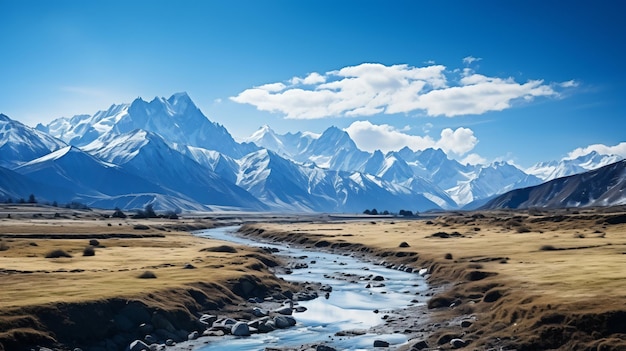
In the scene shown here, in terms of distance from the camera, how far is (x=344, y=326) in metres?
44.9

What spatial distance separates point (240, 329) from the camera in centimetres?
4222

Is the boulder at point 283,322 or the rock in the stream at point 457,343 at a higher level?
the rock in the stream at point 457,343

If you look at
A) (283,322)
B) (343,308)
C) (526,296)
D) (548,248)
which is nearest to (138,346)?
(283,322)

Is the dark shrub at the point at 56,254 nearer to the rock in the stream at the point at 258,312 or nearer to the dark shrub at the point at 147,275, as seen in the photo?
the dark shrub at the point at 147,275

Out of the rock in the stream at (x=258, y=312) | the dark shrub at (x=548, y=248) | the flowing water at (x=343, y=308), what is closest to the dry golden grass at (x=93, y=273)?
the rock in the stream at (x=258, y=312)

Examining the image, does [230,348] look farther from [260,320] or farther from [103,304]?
[103,304]

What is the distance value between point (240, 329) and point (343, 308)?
1346 centimetres

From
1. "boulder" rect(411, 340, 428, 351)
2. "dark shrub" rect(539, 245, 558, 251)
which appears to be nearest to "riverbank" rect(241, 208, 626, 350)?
"dark shrub" rect(539, 245, 558, 251)

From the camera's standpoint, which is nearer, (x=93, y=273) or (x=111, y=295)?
(x=111, y=295)

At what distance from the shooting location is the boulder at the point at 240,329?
4203 cm

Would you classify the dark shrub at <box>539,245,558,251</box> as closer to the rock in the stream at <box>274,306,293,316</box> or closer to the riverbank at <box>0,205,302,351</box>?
the riverbank at <box>0,205,302,351</box>

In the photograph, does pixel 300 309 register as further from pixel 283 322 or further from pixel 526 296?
pixel 526 296

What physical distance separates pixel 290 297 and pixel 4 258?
129ft

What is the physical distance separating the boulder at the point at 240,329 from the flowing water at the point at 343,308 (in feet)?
2.06
